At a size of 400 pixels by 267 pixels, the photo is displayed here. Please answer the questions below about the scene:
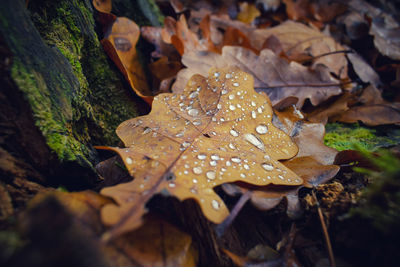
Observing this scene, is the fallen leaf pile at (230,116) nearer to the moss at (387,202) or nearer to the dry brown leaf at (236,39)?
the dry brown leaf at (236,39)

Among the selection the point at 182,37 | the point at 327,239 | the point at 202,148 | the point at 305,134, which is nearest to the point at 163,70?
the point at 182,37

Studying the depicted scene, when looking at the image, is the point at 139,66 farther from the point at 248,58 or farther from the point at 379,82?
the point at 379,82

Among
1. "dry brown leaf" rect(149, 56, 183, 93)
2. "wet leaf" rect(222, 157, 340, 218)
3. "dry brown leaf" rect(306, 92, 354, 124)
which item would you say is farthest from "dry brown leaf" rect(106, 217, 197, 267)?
"dry brown leaf" rect(306, 92, 354, 124)

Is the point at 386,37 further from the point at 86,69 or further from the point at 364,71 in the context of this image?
the point at 86,69

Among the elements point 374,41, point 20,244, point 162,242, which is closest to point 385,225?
point 162,242

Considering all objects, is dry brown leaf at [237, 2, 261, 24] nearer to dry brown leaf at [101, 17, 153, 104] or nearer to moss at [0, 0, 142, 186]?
dry brown leaf at [101, 17, 153, 104]
